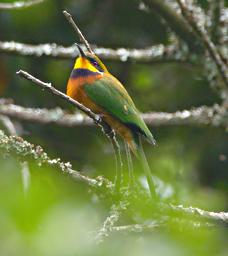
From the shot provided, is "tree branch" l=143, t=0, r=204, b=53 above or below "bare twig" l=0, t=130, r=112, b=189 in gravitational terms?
above

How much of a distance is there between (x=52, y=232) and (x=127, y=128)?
5.48 feet

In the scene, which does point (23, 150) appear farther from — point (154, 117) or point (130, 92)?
point (130, 92)

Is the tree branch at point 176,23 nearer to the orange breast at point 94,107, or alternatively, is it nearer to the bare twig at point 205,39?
the bare twig at point 205,39

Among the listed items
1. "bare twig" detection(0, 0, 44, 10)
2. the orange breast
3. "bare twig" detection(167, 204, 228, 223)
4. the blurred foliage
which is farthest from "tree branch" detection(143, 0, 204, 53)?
"bare twig" detection(167, 204, 228, 223)

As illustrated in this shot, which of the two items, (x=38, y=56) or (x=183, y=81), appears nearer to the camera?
(x=38, y=56)

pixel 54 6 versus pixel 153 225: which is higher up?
pixel 54 6

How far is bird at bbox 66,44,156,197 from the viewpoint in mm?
2922

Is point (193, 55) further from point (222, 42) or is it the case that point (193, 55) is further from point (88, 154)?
point (88, 154)

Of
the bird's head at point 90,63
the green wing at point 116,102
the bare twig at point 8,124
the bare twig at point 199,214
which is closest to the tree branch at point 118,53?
the bare twig at point 8,124

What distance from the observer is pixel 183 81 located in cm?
518

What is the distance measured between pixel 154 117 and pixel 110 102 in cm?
126

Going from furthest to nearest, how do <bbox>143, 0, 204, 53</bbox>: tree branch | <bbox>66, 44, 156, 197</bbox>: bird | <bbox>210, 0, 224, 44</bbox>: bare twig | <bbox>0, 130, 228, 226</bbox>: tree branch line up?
<bbox>143, 0, 204, 53</bbox>: tree branch
<bbox>210, 0, 224, 44</bbox>: bare twig
<bbox>66, 44, 156, 197</bbox>: bird
<bbox>0, 130, 228, 226</bbox>: tree branch

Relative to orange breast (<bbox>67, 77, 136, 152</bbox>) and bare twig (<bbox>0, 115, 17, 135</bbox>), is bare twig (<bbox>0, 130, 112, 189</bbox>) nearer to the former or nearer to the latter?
orange breast (<bbox>67, 77, 136, 152</bbox>)

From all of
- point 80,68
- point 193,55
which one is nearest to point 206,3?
point 193,55
